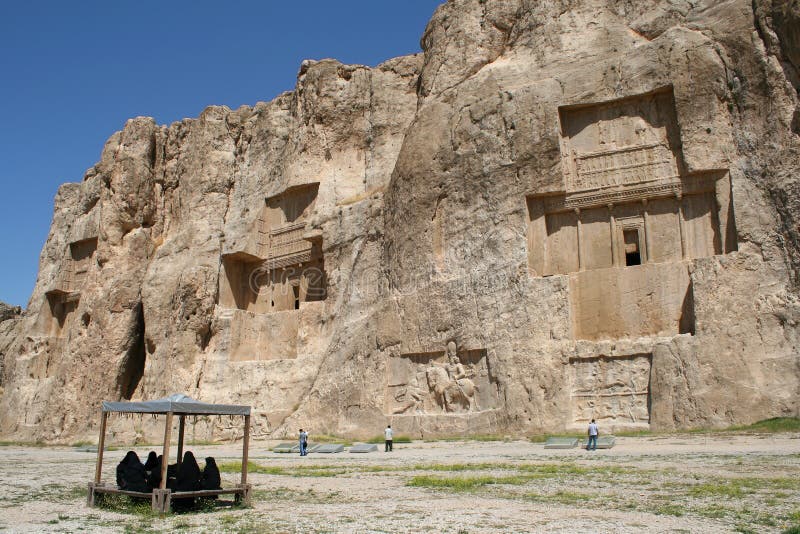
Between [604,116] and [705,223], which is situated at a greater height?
[604,116]

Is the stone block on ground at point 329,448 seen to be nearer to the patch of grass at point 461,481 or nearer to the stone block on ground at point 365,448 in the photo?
the stone block on ground at point 365,448

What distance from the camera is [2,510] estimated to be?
32.3ft

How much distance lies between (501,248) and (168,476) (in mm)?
14285

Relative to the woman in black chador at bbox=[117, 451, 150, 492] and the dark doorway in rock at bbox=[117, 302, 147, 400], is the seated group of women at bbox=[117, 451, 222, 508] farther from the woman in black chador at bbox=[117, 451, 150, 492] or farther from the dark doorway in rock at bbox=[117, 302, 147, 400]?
the dark doorway in rock at bbox=[117, 302, 147, 400]

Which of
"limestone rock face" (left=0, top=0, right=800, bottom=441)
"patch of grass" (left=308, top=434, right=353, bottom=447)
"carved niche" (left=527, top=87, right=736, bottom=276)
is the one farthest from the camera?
"patch of grass" (left=308, top=434, right=353, bottom=447)

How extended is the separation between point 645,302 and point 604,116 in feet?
19.5

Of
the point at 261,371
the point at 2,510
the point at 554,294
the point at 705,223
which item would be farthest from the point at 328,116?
the point at 2,510

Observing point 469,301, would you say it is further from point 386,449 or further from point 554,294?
point 386,449

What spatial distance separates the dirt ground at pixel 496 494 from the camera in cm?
812

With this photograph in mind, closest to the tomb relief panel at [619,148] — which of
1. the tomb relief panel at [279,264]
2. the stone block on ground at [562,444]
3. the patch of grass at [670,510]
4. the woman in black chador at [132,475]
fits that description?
the stone block on ground at [562,444]

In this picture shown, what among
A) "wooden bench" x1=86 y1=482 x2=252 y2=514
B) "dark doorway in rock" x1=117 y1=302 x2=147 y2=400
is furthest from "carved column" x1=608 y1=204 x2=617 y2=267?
"dark doorway in rock" x1=117 y1=302 x2=147 y2=400

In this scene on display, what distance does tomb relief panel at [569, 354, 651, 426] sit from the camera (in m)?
20.1

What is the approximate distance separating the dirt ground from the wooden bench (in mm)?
163

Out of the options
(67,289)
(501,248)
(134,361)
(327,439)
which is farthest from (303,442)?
(67,289)
